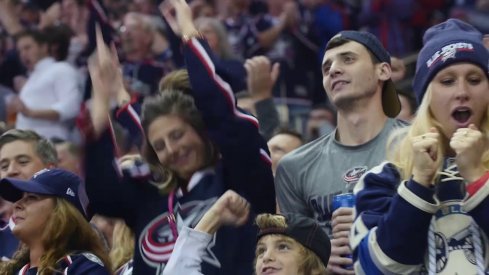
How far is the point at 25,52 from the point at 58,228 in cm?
601

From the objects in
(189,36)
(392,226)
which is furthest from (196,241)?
(392,226)

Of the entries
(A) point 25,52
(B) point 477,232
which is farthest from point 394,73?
(A) point 25,52

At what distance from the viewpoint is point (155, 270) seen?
5.85 metres

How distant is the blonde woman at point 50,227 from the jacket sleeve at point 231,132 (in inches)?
30.6

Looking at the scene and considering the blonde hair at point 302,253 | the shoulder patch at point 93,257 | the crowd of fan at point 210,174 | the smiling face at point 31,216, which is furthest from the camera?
the smiling face at point 31,216

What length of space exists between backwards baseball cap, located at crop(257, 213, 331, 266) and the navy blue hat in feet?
3.10

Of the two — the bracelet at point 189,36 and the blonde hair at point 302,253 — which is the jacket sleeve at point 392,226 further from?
the bracelet at point 189,36

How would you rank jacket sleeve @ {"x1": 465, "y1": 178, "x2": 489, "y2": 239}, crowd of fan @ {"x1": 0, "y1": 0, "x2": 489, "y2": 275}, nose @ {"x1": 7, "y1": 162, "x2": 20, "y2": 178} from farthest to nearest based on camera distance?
nose @ {"x1": 7, "y1": 162, "x2": 20, "y2": 178} → crowd of fan @ {"x1": 0, "y1": 0, "x2": 489, "y2": 275} → jacket sleeve @ {"x1": 465, "y1": 178, "x2": 489, "y2": 239}

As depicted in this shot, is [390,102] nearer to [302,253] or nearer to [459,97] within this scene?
[302,253]

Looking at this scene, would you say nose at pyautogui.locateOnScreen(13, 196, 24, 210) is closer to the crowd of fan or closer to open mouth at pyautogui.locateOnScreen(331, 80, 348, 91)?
the crowd of fan

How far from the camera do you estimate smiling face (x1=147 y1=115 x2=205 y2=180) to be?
225 inches

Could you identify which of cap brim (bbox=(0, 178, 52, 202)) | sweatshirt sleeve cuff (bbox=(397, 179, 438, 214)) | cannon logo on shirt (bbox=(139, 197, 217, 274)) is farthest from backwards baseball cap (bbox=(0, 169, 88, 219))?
sweatshirt sleeve cuff (bbox=(397, 179, 438, 214))

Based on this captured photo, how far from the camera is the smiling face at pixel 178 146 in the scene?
571 cm

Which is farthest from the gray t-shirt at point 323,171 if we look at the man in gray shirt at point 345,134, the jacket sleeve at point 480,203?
the jacket sleeve at point 480,203
